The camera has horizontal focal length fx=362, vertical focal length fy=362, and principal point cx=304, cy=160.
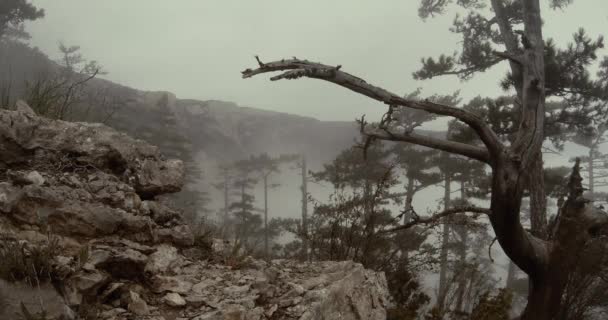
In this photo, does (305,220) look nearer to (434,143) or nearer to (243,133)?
(434,143)

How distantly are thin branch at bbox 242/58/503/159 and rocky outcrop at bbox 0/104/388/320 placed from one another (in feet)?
5.85

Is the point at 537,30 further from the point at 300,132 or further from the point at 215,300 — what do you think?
the point at 300,132

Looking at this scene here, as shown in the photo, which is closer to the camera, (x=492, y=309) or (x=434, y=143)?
(x=434, y=143)

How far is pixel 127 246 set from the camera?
10.2 ft

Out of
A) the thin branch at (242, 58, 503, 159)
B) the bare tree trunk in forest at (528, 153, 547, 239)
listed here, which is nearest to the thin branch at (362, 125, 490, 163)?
the thin branch at (242, 58, 503, 159)

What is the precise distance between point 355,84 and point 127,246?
269 centimetres

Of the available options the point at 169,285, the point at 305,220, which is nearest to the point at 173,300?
the point at 169,285

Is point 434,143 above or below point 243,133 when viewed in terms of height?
below

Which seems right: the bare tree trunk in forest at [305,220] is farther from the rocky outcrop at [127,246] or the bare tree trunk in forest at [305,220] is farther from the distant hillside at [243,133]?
the distant hillside at [243,133]

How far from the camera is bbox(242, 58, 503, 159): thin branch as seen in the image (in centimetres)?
329

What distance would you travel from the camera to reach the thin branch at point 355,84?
3285 mm

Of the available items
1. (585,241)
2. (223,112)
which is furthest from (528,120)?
(223,112)

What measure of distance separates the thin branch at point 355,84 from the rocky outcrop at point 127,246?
178cm

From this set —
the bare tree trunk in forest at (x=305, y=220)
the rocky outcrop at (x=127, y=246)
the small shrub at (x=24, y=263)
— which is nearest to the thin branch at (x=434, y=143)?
the rocky outcrop at (x=127, y=246)
